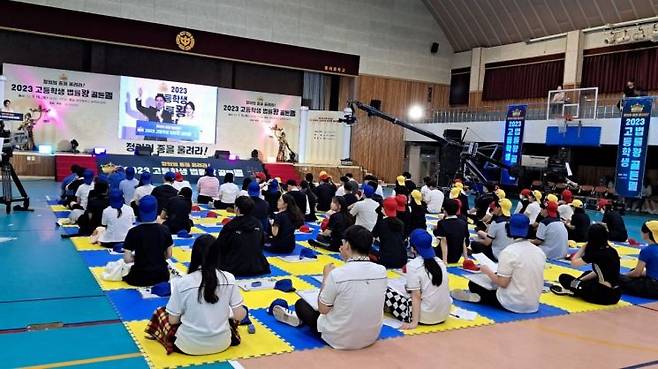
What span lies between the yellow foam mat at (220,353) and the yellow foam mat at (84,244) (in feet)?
11.2

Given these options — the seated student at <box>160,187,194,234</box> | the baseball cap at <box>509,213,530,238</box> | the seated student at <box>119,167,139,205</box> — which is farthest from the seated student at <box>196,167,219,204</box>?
the baseball cap at <box>509,213,530,238</box>

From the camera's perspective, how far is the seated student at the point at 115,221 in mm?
7661

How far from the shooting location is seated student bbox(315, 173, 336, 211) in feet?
45.8

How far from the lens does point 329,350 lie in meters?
4.52

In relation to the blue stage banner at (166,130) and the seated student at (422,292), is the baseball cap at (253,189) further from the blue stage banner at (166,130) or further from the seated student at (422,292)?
the blue stage banner at (166,130)

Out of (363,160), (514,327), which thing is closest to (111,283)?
(514,327)

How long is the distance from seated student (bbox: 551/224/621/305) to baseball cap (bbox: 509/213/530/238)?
1301 mm

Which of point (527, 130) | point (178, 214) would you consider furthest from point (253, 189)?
point (527, 130)

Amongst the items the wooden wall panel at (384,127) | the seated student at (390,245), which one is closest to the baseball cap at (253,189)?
the seated student at (390,245)

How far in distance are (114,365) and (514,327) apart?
3746 millimetres

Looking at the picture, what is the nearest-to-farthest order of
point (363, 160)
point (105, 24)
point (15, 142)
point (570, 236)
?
point (570, 236)
point (15, 142)
point (105, 24)
point (363, 160)

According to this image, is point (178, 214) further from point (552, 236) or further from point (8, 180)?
point (552, 236)

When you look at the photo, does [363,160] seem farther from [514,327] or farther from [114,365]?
[114,365]

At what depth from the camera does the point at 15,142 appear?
19500mm
